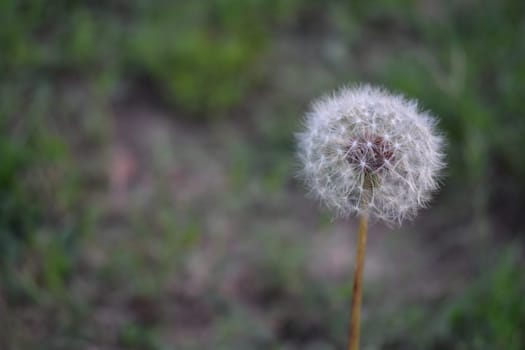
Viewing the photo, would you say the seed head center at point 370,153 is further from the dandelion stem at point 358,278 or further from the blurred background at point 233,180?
the blurred background at point 233,180

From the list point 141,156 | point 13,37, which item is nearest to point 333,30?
point 141,156

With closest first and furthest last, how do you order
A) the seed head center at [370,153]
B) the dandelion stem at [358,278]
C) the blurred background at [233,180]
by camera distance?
1. the dandelion stem at [358,278]
2. the seed head center at [370,153]
3. the blurred background at [233,180]

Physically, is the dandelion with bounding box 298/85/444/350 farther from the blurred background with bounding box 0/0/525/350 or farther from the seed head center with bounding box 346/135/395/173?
the blurred background with bounding box 0/0/525/350

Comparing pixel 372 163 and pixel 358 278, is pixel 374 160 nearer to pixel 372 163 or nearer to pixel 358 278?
pixel 372 163

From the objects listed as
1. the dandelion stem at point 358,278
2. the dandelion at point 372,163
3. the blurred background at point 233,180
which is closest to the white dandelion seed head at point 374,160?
the dandelion at point 372,163

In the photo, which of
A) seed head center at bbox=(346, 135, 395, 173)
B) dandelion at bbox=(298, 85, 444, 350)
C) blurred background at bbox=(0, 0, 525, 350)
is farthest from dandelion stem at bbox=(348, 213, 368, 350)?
blurred background at bbox=(0, 0, 525, 350)

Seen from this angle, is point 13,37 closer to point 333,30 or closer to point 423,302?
point 333,30

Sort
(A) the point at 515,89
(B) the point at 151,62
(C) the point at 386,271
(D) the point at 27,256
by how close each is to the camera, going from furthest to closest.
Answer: (B) the point at 151,62 → (A) the point at 515,89 → (C) the point at 386,271 → (D) the point at 27,256
